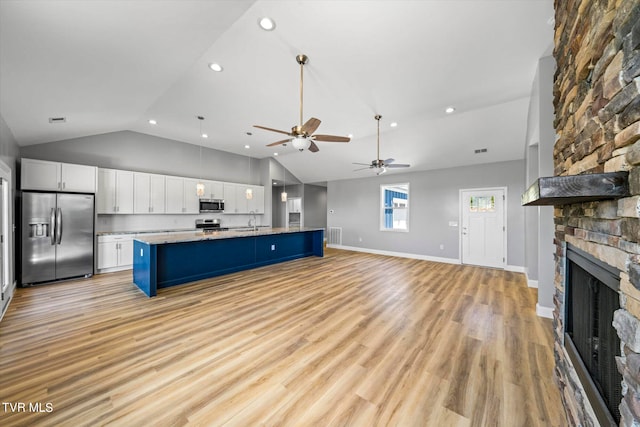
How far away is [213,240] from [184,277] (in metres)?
0.81

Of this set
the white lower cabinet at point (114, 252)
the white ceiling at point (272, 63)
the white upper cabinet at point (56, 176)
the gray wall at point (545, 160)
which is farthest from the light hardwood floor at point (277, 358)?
the white ceiling at point (272, 63)

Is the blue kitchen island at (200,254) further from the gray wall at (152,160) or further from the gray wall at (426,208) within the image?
the gray wall at (426,208)

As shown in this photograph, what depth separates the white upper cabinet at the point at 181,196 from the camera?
6234 millimetres

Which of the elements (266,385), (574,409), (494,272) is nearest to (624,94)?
(574,409)

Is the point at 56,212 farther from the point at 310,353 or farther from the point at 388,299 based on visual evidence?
the point at 388,299

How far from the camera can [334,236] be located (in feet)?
29.7

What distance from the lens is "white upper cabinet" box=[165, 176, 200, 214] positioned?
6.23 m

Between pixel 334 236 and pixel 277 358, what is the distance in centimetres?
693

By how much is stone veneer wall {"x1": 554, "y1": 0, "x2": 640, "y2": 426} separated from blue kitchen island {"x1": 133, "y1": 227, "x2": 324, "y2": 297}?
178 inches

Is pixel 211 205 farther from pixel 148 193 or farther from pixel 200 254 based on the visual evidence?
pixel 200 254

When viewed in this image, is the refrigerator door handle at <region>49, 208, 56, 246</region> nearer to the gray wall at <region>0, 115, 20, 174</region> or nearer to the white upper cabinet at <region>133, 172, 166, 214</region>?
the gray wall at <region>0, 115, 20, 174</region>

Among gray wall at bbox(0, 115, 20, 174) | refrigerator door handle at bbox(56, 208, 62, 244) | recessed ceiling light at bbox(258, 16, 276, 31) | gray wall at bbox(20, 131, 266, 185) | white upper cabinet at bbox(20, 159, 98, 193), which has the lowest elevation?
refrigerator door handle at bbox(56, 208, 62, 244)

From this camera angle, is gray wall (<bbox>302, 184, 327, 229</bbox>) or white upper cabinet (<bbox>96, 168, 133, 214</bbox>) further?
gray wall (<bbox>302, 184, 327, 229</bbox>)

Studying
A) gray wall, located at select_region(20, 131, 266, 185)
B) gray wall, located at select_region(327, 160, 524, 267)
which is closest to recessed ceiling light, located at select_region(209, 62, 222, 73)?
gray wall, located at select_region(20, 131, 266, 185)
